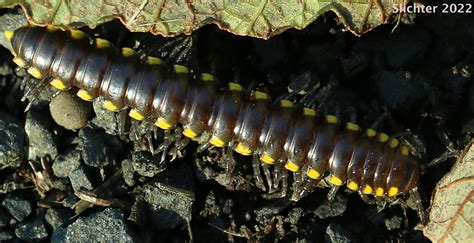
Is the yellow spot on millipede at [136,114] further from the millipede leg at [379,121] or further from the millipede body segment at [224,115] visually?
the millipede leg at [379,121]

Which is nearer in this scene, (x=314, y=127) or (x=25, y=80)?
(x=314, y=127)

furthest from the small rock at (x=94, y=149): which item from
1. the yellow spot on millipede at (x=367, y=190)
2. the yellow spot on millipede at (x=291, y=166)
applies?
the yellow spot on millipede at (x=367, y=190)

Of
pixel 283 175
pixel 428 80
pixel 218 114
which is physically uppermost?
pixel 428 80

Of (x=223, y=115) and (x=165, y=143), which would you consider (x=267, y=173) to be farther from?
(x=165, y=143)

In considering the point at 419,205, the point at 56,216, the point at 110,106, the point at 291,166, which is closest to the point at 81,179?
the point at 56,216

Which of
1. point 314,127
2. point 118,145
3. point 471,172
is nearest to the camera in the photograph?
point 471,172

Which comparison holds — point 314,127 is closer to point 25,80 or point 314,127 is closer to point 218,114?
point 218,114

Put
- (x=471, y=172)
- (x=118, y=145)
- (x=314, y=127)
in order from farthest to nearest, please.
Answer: (x=118, y=145)
(x=314, y=127)
(x=471, y=172)

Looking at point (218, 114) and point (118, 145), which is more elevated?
point (218, 114)

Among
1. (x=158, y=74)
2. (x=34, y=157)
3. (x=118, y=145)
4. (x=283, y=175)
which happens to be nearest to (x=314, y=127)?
(x=283, y=175)
